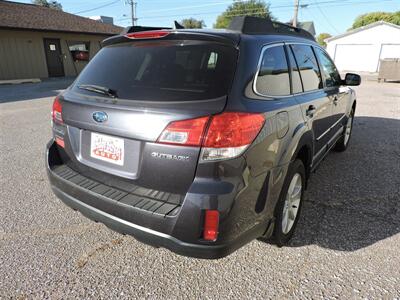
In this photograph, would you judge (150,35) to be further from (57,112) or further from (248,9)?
(248,9)

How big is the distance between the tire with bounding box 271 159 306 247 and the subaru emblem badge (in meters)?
1.38

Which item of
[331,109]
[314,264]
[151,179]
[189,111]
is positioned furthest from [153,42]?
[331,109]

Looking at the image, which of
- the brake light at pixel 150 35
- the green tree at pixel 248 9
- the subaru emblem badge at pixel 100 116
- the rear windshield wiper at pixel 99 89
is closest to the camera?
the subaru emblem badge at pixel 100 116

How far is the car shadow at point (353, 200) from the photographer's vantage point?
8.81 feet

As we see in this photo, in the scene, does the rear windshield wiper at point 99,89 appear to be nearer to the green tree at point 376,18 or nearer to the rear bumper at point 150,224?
the rear bumper at point 150,224

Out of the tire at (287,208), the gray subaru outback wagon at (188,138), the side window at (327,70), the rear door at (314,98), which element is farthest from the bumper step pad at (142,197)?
the side window at (327,70)

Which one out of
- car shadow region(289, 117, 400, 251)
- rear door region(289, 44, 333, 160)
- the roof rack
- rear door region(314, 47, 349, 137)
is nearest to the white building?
car shadow region(289, 117, 400, 251)

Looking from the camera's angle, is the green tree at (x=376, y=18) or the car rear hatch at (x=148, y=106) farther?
the green tree at (x=376, y=18)

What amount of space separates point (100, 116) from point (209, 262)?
4.61 ft

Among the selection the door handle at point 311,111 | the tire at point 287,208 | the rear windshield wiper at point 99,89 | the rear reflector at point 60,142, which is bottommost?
the tire at point 287,208

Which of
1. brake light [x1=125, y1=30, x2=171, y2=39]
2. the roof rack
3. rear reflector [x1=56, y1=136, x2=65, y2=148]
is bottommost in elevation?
rear reflector [x1=56, y1=136, x2=65, y2=148]

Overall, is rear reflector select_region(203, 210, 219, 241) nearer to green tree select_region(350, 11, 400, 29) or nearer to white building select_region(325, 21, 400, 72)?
white building select_region(325, 21, 400, 72)

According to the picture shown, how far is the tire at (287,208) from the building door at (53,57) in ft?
65.8

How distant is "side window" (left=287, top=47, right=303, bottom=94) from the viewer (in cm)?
257
